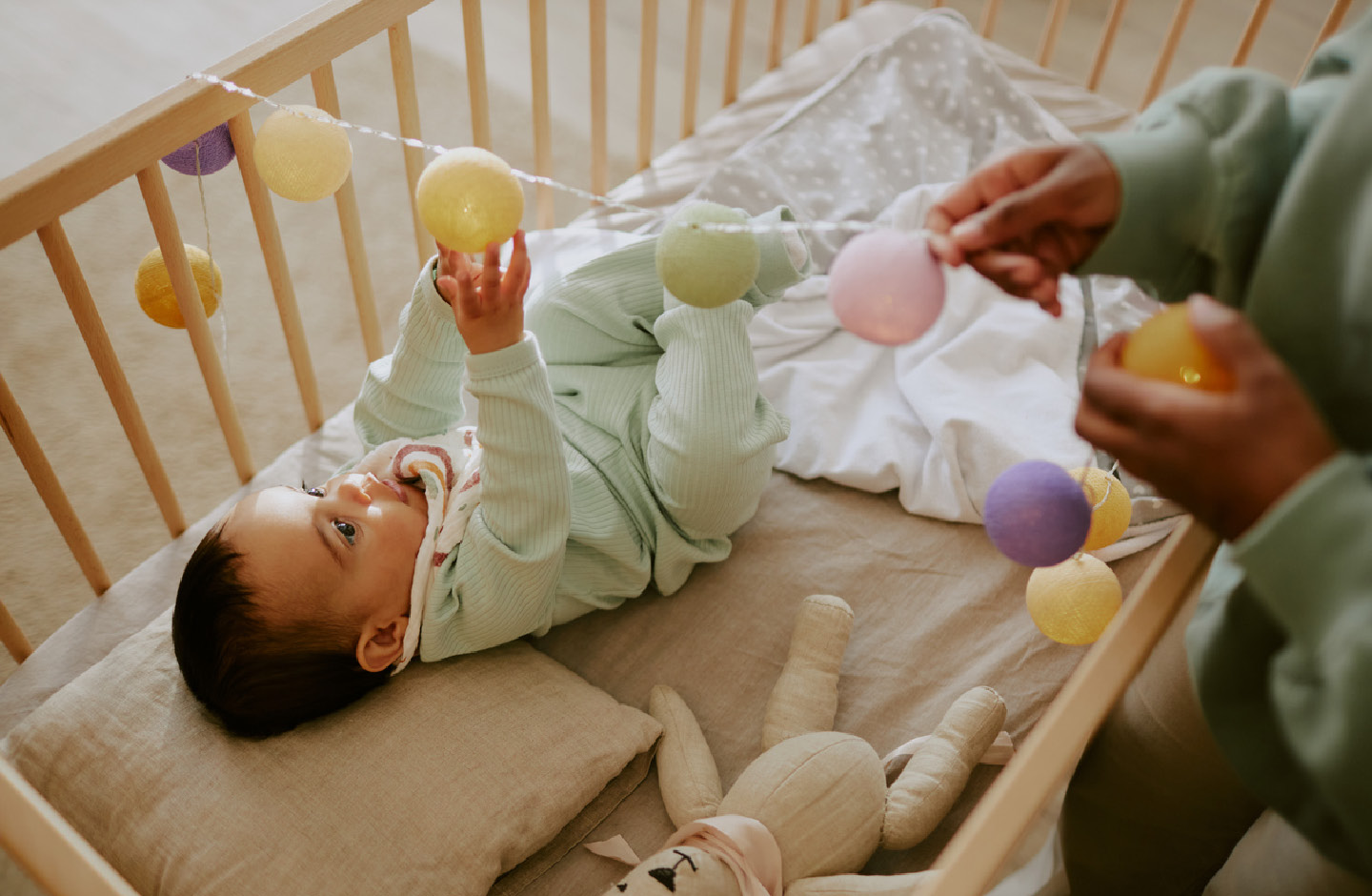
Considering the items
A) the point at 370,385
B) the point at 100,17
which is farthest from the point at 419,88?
the point at 370,385

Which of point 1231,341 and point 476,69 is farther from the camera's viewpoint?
point 476,69

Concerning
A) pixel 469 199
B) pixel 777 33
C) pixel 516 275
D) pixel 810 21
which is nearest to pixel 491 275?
pixel 516 275

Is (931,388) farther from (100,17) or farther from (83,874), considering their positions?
(100,17)

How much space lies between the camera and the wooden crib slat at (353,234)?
1104mm

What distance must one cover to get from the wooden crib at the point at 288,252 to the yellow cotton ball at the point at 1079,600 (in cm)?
6

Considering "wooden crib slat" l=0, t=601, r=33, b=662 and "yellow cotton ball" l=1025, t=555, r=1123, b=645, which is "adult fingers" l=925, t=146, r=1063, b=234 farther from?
"wooden crib slat" l=0, t=601, r=33, b=662

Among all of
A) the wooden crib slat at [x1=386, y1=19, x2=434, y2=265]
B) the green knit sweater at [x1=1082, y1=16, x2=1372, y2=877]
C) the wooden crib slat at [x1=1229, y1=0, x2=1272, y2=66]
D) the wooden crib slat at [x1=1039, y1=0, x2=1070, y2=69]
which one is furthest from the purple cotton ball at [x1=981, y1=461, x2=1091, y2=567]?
the wooden crib slat at [x1=1039, y1=0, x2=1070, y2=69]

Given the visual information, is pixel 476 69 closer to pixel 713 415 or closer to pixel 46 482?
pixel 713 415

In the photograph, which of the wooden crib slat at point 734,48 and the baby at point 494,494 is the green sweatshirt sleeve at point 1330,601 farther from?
the wooden crib slat at point 734,48

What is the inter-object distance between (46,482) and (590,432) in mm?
568

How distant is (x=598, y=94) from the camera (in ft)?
4.71

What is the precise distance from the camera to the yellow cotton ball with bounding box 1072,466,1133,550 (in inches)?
39.3

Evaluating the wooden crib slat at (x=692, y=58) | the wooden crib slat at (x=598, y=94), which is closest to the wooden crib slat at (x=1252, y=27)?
the wooden crib slat at (x=692, y=58)

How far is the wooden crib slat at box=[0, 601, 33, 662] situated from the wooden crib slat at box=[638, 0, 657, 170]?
1.03 meters
